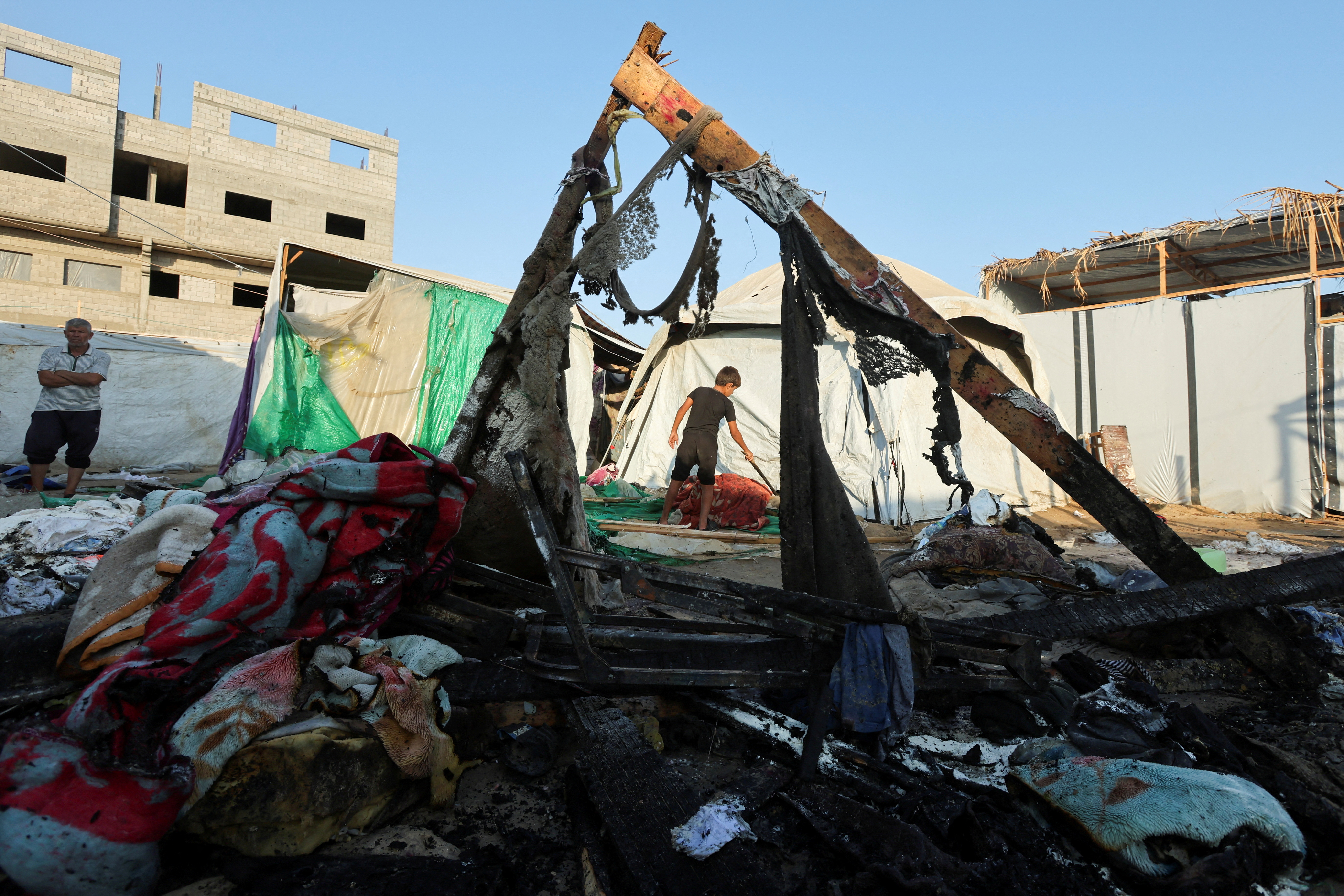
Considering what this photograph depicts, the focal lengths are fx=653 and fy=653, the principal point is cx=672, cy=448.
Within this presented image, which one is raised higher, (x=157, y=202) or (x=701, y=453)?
(x=157, y=202)

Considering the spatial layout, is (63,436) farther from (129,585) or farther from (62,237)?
(62,237)

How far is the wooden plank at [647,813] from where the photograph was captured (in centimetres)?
160

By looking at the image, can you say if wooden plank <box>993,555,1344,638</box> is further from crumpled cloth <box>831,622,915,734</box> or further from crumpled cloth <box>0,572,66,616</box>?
crumpled cloth <box>0,572,66,616</box>

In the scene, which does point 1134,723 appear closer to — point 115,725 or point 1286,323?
point 115,725

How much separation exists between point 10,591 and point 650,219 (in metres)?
3.26

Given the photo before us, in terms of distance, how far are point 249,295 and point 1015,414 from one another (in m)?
25.9

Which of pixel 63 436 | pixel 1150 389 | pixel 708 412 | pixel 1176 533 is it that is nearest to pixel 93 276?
pixel 63 436

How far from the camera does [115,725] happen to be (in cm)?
172

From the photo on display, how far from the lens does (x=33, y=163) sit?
20141 mm

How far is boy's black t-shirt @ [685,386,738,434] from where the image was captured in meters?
6.67

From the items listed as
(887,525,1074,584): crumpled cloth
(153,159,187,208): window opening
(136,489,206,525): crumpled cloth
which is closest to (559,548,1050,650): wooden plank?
(136,489,206,525): crumpled cloth

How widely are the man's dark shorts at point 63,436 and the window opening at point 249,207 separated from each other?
20.0m

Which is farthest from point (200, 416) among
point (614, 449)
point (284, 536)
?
point (284, 536)

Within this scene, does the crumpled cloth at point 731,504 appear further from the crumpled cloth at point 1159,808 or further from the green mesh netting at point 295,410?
the crumpled cloth at point 1159,808
